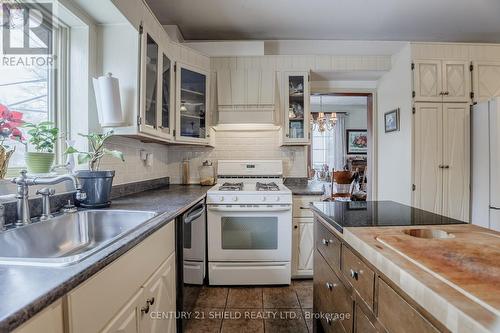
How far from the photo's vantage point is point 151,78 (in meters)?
1.98

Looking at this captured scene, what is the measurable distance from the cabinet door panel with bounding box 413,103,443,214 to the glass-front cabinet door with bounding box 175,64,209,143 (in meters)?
2.12

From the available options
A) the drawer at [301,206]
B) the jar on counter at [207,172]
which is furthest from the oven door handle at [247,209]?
the jar on counter at [207,172]

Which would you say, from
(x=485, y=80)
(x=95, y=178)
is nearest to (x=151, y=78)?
(x=95, y=178)

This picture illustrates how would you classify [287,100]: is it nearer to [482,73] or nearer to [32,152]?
[482,73]

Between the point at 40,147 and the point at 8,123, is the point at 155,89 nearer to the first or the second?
the point at 40,147

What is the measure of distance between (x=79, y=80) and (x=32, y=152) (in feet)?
2.13

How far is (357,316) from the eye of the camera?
99cm

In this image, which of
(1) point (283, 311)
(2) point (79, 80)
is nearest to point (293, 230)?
(1) point (283, 311)

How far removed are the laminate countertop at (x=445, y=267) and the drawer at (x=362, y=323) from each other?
217mm

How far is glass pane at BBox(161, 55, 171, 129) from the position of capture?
2203 millimetres

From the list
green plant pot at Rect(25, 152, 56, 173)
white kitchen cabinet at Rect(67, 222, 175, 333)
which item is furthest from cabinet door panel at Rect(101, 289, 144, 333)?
green plant pot at Rect(25, 152, 56, 173)

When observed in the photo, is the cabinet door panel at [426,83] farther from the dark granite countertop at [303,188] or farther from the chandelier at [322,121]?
the chandelier at [322,121]

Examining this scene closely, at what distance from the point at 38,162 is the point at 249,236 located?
5.35 feet

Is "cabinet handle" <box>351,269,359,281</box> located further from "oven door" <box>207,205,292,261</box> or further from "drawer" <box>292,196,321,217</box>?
"drawer" <box>292,196,321,217</box>
